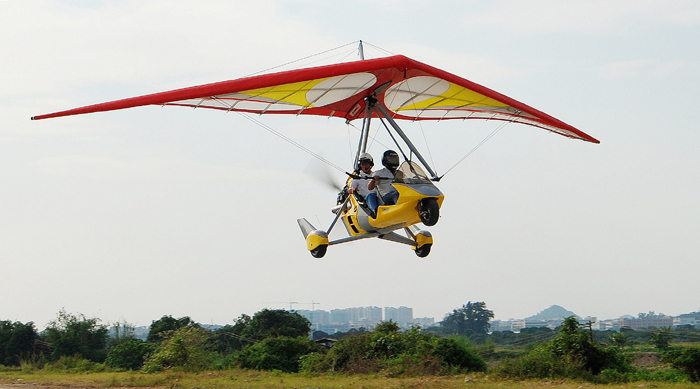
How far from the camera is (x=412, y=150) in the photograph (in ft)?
46.8

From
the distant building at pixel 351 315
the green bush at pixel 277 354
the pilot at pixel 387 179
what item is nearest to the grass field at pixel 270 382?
the green bush at pixel 277 354

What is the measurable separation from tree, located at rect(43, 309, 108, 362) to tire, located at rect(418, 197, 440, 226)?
94.7ft

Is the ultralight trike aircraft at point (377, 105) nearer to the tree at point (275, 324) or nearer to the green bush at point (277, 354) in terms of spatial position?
the green bush at point (277, 354)

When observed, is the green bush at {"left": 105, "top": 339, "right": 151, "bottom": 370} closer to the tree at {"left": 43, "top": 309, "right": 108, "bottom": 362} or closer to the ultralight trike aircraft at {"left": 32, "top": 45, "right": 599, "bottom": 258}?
the tree at {"left": 43, "top": 309, "right": 108, "bottom": 362}

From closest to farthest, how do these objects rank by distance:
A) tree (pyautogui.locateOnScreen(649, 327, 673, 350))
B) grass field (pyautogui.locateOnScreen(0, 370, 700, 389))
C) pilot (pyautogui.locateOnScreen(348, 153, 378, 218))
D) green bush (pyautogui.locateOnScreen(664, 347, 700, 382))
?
pilot (pyautogui.locateOnScreen(348, 153, 378, 218))
grass field (pyautogui.locateOnScreen(0, 370, 700, 389))
green bush (pyautogui.locateOnScreen(664, 347, 700, 382))
tree (pyautogui.locateOnScreen(649, 327, 673, 350))

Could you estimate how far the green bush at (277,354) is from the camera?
2917 cm

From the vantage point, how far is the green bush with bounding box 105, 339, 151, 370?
104ft

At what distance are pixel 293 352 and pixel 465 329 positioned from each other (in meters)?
39.7

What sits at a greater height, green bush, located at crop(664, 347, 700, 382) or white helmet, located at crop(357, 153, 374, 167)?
white helmet, located at crop(357, 153, 374, 167)

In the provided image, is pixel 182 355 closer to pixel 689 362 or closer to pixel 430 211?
pixel 430 211

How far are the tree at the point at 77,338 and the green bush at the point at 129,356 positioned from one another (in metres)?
4.53

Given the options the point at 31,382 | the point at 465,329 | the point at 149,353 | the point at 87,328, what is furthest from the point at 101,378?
the point at 465,329

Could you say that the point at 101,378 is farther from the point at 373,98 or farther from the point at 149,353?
the point at 373,98

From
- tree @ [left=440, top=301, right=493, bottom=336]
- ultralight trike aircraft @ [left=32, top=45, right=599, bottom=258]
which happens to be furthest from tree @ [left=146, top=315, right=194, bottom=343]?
tree @ [left=440, top=301, right=493, bottom=336]
